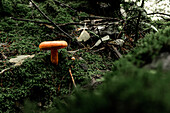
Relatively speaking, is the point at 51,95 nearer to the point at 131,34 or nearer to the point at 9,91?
the point at 9,91

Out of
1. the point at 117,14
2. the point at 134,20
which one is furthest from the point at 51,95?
the point at 117,14

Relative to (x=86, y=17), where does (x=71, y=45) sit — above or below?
below

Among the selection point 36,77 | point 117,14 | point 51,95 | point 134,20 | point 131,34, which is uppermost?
point 117,14

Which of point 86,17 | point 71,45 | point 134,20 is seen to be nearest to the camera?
point 71,45

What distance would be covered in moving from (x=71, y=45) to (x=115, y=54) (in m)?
1.15

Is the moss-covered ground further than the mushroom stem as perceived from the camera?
No

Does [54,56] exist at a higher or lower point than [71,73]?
higher

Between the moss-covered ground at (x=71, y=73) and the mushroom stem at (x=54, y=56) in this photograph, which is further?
the mushroom stem at (x=54, y=56)

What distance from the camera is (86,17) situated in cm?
393

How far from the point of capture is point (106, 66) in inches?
99.7

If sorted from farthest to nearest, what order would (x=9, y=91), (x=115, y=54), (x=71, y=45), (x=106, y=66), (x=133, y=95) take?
(x=71, y=45) < (x=115, y=54) < (x=106, y=66) < (x=9, y=91) < (x=133, y=95)

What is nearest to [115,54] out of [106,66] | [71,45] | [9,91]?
[106,66]

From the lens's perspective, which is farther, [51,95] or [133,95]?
[51,95]

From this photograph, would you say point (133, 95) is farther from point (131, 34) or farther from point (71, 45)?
point (131, 34)
